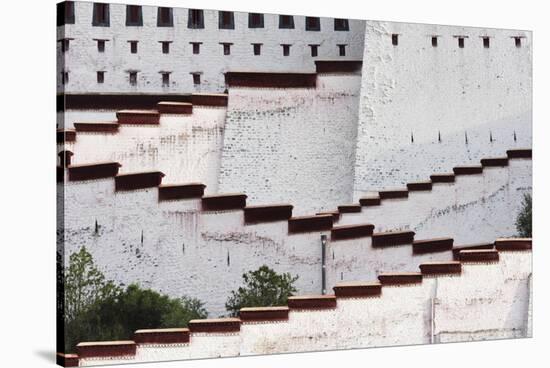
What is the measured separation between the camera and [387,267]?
10.5 m

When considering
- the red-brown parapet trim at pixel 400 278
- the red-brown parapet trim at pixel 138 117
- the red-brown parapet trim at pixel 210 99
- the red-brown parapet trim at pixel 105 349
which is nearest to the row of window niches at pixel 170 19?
the red-brown parapet trim at pixel 210 99

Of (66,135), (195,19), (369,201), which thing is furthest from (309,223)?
(66,135)

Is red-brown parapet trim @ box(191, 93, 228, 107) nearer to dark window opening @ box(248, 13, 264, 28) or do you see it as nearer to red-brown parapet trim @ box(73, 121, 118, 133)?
dark window opening @ box(248, 13, 264, 28)

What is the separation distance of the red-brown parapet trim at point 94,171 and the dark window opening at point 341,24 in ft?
7.09

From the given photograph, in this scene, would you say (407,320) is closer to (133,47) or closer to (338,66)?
(338,66)

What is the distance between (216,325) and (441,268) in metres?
2.07

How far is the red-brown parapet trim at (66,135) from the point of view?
30.5ft

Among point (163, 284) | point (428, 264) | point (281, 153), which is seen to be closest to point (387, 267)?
point (428, 264)

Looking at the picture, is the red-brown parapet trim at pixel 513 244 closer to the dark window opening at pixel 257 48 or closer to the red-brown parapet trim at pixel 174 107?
the dark window opening at pixel 257 48

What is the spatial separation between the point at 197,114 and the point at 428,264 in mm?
2298

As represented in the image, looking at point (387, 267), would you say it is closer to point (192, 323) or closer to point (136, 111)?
point (192, 323)

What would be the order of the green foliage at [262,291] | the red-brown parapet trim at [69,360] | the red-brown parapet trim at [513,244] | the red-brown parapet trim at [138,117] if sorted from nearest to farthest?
the red-brown parapet trim at [69,360], the red-brown parapet trim at [138,117], the green foliage at [262,291], the red-brown parapet trim at [513,244]

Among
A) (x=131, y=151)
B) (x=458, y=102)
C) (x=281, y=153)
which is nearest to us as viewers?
(x=131, y=151)

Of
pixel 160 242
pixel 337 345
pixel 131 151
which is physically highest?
pixel 131 151
